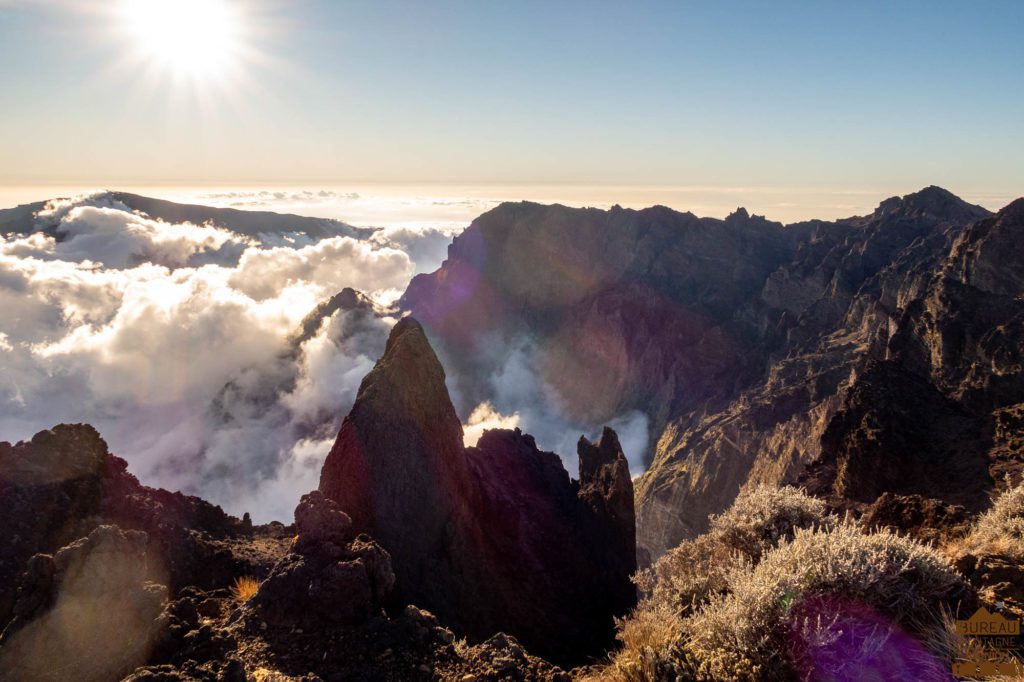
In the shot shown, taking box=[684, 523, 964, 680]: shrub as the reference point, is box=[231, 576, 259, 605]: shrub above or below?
below

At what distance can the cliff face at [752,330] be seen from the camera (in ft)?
122

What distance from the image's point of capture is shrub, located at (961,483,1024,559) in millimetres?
9586

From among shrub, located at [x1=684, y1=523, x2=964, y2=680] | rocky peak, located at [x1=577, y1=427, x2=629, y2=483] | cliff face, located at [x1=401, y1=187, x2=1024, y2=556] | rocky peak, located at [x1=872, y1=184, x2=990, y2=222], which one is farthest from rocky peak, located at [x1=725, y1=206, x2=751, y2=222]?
shrub, located at [x1=684, y1=523, x2=964, y2=680]

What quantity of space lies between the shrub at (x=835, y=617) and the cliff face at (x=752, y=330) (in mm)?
22532

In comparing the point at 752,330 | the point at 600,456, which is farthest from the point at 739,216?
the point at 600,456

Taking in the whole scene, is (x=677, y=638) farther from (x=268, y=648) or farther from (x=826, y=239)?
(x=826, y=239)

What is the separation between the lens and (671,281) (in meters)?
149

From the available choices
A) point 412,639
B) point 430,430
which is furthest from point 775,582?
point 430,430

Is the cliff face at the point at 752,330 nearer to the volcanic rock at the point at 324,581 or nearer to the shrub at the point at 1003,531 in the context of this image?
the shrub at the point at 1003,531

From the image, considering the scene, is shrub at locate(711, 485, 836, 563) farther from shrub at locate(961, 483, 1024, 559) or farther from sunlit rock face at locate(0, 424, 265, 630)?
sunlit rock face at locate(0, 424, 265, 630)

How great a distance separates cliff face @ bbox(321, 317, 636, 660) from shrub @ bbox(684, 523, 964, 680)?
39.1ft

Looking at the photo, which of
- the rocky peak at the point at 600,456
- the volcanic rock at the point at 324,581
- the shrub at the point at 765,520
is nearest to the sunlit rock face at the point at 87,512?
the volcanic rock at the point at 324,581

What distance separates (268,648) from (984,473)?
34.0 metres

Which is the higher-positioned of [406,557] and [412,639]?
[412,639]
